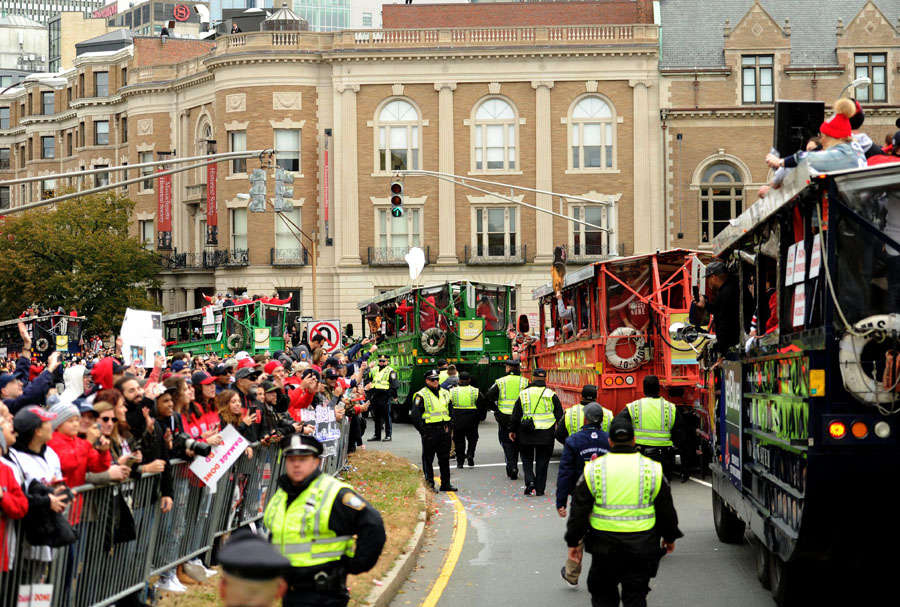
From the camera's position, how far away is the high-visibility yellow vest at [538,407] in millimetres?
19094

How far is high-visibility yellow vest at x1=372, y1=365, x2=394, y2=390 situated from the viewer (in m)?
29.2

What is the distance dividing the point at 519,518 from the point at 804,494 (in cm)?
809

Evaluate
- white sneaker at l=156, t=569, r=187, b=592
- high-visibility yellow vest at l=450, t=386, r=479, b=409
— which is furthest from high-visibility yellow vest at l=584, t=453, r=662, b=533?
high-visibility yellow vest at l=450, t=386, r=479, b=409

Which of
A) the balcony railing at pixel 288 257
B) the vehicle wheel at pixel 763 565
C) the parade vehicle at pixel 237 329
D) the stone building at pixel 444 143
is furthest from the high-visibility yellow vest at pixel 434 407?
the balcony railing at pixel 288 257

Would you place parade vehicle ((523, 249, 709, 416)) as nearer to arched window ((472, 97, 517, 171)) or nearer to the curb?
the curb

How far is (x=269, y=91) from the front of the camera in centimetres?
6169

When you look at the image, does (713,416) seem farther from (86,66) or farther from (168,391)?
(86,66)

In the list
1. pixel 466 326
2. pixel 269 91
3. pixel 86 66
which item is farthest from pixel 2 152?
pixel 466 326

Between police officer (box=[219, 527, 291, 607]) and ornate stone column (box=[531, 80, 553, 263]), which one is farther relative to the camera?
ornate stone column (box=[531, 80, 553, 263])

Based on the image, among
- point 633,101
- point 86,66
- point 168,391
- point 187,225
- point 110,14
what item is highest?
point 110,14

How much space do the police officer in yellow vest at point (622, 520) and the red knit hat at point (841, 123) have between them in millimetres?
2847

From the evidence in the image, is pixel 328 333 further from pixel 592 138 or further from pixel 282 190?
pixel 592 138

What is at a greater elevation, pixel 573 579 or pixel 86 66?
pixel 86 66

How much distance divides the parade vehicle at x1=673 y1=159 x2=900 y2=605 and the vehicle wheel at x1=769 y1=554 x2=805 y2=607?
1 centimetres
